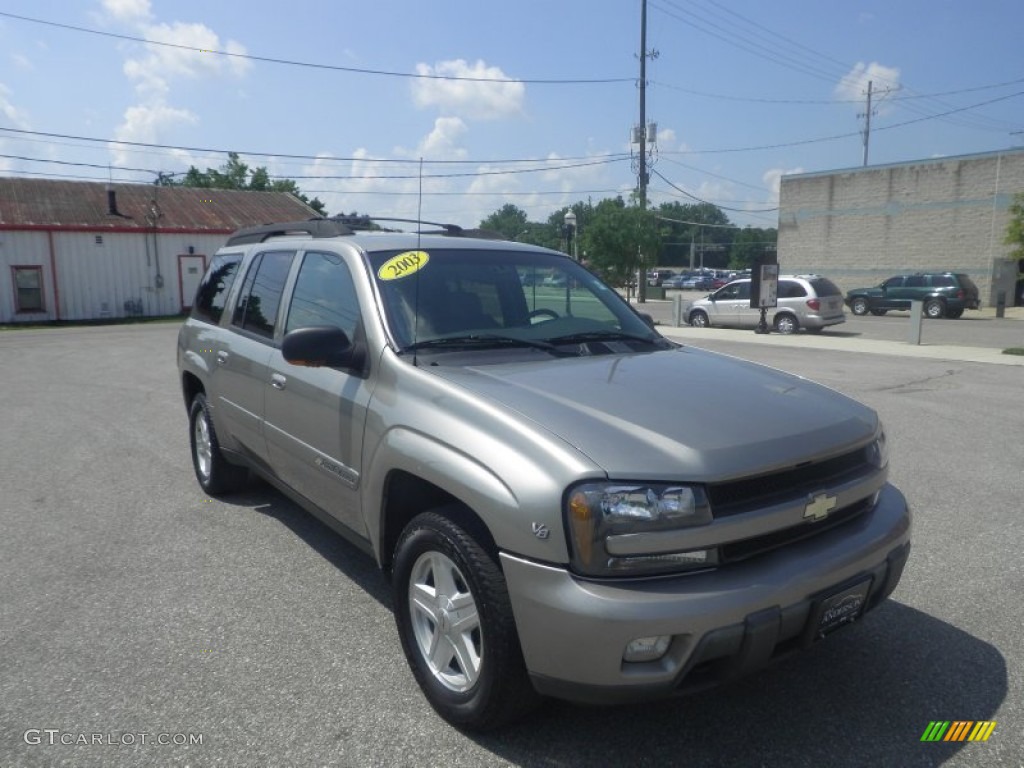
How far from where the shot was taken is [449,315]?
12.3 feet

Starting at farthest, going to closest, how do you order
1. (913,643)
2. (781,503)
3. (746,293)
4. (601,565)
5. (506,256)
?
(746,293) < (506,256) < (913,643) < (781,503) < (601,565)

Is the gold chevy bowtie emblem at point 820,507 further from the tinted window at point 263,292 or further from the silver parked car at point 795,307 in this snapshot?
the silver parked car at point 795,307

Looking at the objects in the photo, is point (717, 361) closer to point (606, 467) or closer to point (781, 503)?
point (781, 503)

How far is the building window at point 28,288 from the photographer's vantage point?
28.6 metres

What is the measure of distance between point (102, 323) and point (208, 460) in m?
27.3

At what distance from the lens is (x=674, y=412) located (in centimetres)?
287

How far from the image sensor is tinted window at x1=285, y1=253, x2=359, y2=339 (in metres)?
3.86

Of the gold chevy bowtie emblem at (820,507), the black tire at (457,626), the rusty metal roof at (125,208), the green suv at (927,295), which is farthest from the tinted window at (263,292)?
the green suv at (927,295)

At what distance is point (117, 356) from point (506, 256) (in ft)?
49.3

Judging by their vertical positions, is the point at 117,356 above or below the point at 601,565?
below

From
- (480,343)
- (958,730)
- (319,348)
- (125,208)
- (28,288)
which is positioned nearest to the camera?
(958,730)

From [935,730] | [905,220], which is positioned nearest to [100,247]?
[935,730]

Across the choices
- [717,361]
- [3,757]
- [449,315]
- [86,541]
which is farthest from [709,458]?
[86,541]

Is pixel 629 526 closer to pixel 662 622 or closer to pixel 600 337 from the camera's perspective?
pixel 662 622
